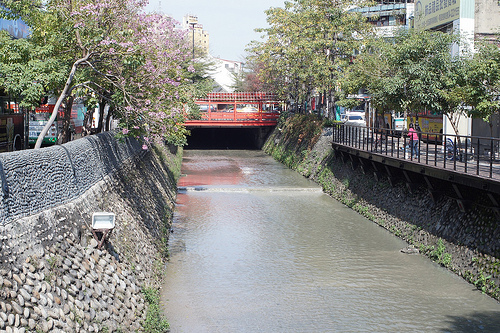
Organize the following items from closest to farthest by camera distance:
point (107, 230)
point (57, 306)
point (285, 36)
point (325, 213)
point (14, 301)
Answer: point (14, 301)
point (57, 306)
point (107, 230)
point (325, 213)
point (285, 36)

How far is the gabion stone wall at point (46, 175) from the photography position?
895cm

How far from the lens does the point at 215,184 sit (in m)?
33.4

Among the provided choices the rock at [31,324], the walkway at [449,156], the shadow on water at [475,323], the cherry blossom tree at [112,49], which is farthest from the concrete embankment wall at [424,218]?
the rock at [31,324]

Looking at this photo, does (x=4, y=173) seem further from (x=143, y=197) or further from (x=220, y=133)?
(x=220, y=133)

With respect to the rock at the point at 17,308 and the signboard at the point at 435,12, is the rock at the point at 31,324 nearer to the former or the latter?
the rock at the point at 17,308

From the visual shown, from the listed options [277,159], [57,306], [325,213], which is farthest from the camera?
[277,159]

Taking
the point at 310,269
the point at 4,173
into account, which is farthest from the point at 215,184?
the point at 4,173

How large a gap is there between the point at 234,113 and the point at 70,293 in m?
43.5

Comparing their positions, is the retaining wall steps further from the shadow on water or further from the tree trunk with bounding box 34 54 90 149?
the shadow on water

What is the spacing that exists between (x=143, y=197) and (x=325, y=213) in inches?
358

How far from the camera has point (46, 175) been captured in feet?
35.2

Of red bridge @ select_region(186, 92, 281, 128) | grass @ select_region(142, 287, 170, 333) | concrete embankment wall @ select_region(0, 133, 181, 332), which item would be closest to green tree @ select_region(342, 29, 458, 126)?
concrete embankment wall @ select_region(0, 133, 181, 332)

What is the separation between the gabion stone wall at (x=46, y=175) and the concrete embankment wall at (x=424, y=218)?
999 cm

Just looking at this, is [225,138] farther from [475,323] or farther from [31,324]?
[31,324]
